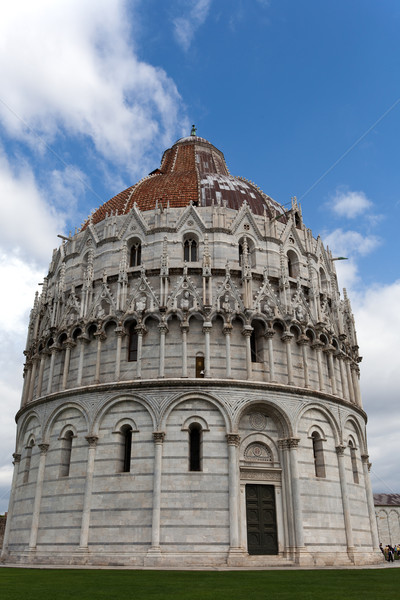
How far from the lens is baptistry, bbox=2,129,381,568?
2502 cm

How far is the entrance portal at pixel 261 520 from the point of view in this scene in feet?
82.9

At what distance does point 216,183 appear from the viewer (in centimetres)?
3634

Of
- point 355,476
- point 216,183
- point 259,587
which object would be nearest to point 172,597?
point 259,587

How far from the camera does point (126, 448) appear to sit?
26.9 m

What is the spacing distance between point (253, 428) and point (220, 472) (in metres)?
3.04

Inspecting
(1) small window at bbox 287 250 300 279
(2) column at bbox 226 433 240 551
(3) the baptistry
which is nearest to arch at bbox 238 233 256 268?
(3) the baptistry

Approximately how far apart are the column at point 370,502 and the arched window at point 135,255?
17713mm

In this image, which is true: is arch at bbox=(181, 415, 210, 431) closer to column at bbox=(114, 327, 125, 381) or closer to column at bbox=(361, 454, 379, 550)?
column at bbox=(114, 327, 125, 381)

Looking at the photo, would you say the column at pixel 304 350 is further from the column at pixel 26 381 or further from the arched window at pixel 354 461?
the column at pixel 26 381

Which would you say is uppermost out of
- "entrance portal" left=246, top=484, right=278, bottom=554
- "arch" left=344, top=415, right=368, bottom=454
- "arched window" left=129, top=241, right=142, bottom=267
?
"arched window" left=129, top=241, right=142, bottom=267

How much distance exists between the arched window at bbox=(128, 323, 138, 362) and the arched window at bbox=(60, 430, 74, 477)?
501 centimetres

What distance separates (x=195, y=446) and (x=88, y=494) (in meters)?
5.61

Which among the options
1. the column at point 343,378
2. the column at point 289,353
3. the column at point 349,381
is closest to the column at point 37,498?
the column at point 289,353

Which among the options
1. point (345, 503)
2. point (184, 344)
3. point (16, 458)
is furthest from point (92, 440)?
point (345, 503)
